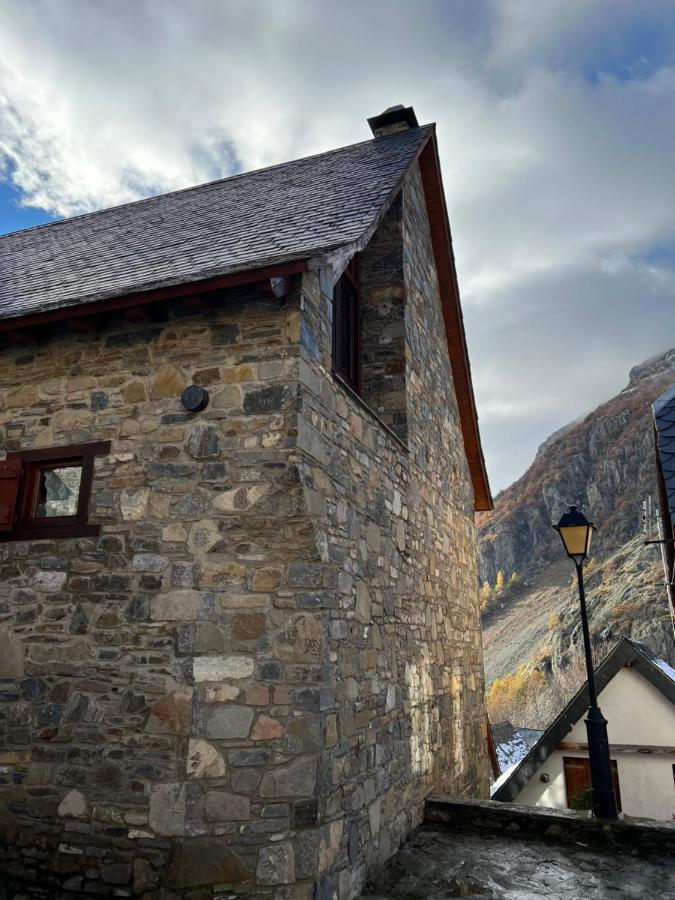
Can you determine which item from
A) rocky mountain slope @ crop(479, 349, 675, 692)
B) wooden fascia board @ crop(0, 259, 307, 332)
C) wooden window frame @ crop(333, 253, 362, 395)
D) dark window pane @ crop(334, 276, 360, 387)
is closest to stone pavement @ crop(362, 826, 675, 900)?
wooden window frame @ crop(333, 253, 362, 395)

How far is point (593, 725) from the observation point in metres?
5.76

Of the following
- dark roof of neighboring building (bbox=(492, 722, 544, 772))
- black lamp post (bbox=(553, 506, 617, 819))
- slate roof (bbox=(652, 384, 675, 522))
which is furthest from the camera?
dark roof of neighboring building (bbox=(492, 722, 544, 772))

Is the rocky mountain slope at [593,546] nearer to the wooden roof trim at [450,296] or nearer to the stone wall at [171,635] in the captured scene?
the wooden roof trim at [450,296]

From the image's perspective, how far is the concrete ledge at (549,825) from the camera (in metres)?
5.15

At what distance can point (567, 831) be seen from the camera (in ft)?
17.6

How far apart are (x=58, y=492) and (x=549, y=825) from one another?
17.0 ft

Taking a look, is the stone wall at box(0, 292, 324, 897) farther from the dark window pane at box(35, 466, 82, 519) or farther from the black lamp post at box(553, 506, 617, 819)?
the black lamp post at box(553, 506, 617, 819)

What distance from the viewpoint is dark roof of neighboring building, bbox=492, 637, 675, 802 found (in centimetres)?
898

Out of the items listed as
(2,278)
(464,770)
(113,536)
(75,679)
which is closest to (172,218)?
(2,278)

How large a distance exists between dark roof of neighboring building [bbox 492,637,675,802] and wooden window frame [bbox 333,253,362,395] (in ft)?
20.1

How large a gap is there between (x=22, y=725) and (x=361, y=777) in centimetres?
247

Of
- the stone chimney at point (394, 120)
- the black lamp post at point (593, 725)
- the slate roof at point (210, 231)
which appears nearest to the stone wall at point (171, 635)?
the slate roof at point (210, 231)

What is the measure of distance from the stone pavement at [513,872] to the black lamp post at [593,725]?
421mm

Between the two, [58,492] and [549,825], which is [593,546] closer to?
[549,825]
